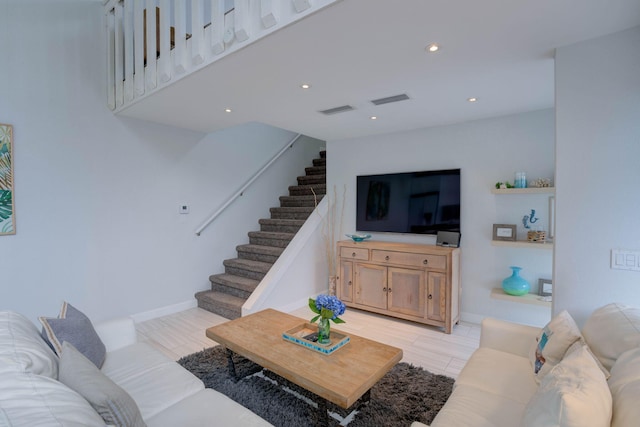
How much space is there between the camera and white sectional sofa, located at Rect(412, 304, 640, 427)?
0.94 m

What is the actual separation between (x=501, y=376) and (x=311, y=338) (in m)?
1.13

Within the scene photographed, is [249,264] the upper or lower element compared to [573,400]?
lower

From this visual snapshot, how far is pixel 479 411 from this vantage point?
55.0 inches

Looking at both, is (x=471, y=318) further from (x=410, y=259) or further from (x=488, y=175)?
(x=488, y=175)

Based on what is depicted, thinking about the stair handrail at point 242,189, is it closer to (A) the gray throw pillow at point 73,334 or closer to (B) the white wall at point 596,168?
(A) the gray throw pillow at point 73,334

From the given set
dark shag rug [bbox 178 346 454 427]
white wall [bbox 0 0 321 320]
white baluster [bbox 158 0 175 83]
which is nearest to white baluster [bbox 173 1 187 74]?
white baluster [bbox 158 0 175 83]

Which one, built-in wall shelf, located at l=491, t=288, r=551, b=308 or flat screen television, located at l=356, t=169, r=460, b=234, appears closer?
built-in wall shelf, located at l=491, t=288, r=551, b=308

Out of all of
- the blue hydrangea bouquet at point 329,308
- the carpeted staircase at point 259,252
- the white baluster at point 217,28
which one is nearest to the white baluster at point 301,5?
the white baluster at point 217,28

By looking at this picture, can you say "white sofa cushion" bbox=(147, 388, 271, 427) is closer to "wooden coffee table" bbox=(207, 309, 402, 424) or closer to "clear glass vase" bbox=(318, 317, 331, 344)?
"wooden coffee table" bbox=(207, 309, 402, 424)

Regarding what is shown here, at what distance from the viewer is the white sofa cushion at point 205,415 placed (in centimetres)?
134

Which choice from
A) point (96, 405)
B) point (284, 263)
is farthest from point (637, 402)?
point (284, 263)

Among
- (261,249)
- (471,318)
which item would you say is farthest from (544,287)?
(261,249)

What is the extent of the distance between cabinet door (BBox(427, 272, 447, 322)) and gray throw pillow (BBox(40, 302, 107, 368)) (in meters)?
2.92

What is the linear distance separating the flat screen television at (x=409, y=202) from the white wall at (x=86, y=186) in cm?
220
